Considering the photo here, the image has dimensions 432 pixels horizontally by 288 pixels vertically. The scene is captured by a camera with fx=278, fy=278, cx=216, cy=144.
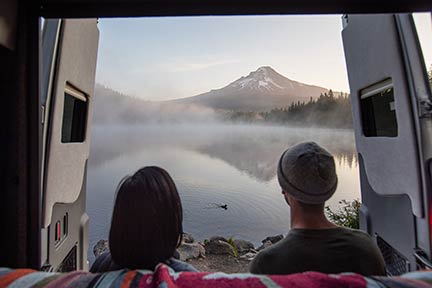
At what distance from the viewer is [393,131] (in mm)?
1659

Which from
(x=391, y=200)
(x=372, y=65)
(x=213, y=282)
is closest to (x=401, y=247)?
(x=391, y=200)

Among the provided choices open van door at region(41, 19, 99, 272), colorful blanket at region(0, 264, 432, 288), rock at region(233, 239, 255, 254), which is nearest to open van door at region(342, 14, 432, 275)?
colorful blanket at region(0, 264, 432, 288)

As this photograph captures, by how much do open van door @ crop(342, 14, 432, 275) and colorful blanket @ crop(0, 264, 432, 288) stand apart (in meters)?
0.68

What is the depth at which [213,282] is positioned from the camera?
0.72 m

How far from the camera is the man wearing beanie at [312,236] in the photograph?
1.06m

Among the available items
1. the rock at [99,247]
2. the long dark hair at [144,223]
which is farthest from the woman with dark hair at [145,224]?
the rock at [99,247]

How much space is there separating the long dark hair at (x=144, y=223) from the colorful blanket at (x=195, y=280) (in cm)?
17

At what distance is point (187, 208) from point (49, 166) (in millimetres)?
2016

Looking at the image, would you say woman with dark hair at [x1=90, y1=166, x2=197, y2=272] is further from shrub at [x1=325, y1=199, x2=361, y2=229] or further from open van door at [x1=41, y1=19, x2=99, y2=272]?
shrub at [x1=325, y1=199, x2=361, y2=229]

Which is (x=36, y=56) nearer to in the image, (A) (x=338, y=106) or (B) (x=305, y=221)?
(B) (x=305, y=221)

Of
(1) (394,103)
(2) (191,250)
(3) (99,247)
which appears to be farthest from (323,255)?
(2) (191,250)

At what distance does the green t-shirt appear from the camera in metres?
1.05

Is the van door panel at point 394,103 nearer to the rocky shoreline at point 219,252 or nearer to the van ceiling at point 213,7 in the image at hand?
the van ceiling at point 213,7

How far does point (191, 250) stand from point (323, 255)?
3.16 m
